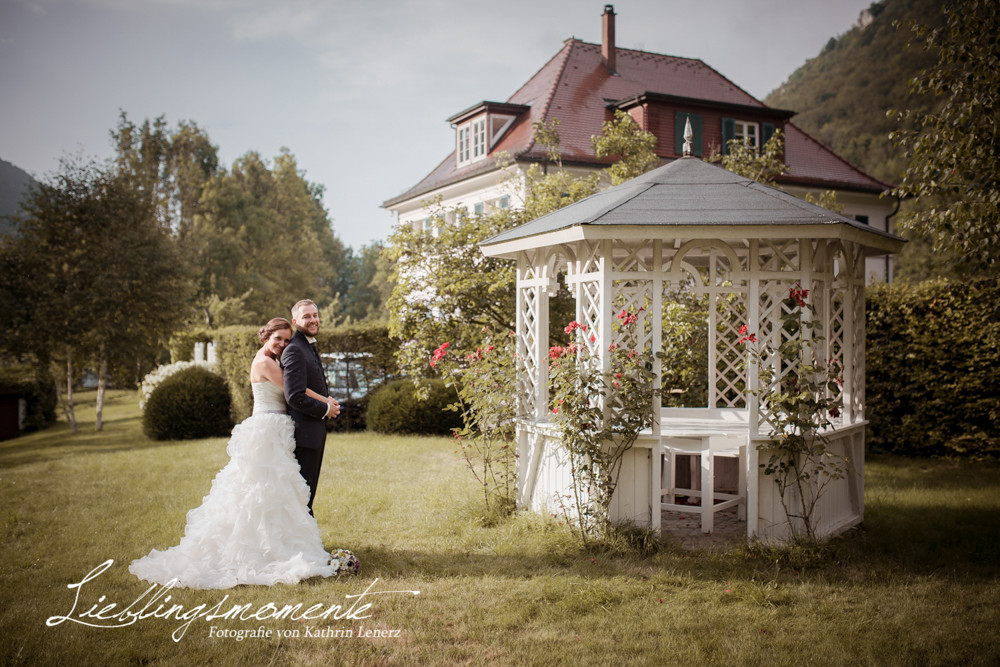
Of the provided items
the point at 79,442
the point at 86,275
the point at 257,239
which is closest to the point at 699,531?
the point at 79,442

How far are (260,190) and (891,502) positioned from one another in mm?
38263

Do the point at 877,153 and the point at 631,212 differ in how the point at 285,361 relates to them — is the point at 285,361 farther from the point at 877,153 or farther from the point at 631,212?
the point at 877,153

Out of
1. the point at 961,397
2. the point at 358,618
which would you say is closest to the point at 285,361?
the point at 358,618

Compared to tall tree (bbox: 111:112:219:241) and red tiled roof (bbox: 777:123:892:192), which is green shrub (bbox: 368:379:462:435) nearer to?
red tiled roof (bbox: 777:123:892:192)

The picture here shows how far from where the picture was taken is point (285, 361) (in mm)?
5773

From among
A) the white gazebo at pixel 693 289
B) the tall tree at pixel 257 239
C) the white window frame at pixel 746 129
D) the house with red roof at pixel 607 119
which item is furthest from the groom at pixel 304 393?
the tall tree at pixel 257 239

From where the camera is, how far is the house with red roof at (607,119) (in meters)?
20.7

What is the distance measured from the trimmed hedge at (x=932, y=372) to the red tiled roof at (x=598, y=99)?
10991mm

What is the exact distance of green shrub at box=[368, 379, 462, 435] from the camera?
1402 centimetres

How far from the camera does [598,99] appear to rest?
22547 millimetres

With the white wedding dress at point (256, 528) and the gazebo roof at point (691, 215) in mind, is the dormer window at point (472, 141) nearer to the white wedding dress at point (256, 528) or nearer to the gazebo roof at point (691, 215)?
the gazebo roof at point (691, 215)

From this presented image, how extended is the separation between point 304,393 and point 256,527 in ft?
3.53

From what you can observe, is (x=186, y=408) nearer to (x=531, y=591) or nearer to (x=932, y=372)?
(x=531, y=591)

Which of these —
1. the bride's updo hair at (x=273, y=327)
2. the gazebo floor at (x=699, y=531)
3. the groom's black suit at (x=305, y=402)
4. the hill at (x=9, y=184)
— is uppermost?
the hill at (x=9, y=184)
